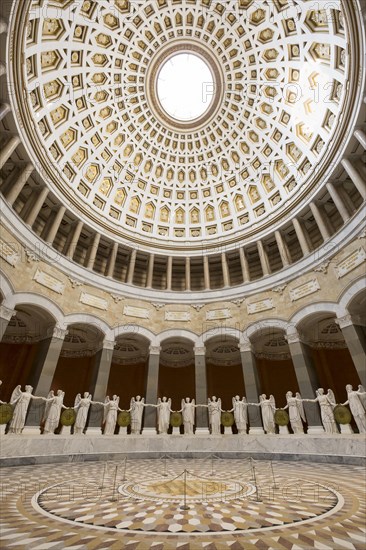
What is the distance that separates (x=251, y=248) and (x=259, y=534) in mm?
18344

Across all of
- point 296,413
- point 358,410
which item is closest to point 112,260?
point 296,413

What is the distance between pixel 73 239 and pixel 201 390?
1178 centimetres

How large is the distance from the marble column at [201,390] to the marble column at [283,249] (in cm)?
737

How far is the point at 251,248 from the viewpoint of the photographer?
2047 centimetres

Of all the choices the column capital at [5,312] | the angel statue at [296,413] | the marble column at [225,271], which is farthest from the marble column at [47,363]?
the angel statue at [296,413]

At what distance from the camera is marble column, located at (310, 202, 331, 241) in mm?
15672

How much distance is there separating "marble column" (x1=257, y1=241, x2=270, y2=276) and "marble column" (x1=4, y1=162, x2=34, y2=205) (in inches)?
562

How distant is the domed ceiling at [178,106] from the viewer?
15.3 meters

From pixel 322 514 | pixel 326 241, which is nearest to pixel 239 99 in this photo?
pixel 326 241

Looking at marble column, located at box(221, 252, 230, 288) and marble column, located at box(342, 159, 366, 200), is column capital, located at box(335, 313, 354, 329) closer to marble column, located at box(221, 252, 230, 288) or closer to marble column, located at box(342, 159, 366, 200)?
marble column, located at box(342, 159, 366, 200)

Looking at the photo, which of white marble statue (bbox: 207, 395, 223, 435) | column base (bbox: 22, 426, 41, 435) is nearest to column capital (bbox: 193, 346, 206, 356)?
white marble statue (bbox: 207, 395, 223, 435)

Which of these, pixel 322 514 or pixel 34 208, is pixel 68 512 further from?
pixel 34 208

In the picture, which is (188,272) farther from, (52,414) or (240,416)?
(52,414)

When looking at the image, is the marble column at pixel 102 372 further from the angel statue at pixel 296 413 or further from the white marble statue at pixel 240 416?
the angel statue at pixel 296 413
